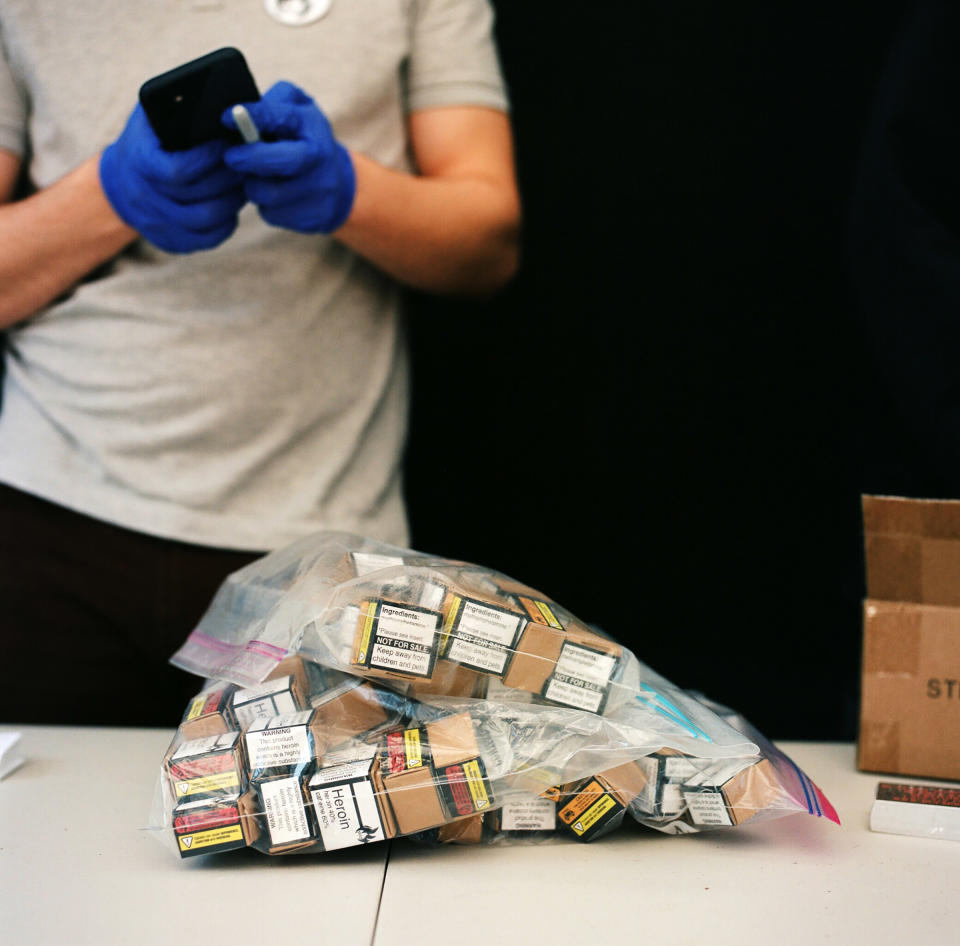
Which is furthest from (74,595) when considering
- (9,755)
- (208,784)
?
(208,784)

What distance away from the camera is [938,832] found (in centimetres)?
79

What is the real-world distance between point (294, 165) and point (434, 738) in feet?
2.03

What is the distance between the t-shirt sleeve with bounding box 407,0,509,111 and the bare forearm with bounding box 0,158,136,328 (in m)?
0.43

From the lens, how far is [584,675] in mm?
745

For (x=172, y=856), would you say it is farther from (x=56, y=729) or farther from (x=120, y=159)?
(x=120, y=159)

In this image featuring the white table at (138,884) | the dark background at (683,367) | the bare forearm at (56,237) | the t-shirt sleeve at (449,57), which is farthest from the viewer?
the dark background at (683,367)

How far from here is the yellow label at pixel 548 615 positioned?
0.75 meters

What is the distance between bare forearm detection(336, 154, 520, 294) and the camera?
1.10 metres

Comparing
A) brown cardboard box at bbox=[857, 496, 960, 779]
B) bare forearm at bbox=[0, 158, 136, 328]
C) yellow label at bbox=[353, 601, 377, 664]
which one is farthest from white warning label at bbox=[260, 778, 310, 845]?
bare forearm at bbox=[0, 158, 136, 328]

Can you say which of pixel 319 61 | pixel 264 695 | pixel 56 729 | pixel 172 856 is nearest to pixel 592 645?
pixel 264 695

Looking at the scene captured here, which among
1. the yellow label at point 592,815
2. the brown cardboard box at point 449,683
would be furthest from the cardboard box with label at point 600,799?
the brown cardboard box at point 449,683

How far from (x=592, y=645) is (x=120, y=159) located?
2.43ft

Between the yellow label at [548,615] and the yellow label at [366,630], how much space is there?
144 mm

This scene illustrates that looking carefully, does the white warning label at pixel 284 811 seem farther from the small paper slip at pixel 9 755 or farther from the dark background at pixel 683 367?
the dark background at pixel 683 367
